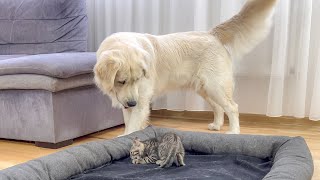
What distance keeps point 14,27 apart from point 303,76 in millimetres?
2546

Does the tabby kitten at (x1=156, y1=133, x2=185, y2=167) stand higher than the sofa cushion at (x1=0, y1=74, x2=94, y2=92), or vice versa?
the sofa cushion at (x1=0, y1=74, x2=94, y2=92)

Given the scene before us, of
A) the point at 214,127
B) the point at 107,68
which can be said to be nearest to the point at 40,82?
the point at 107,68

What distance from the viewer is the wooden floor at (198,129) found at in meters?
2.69

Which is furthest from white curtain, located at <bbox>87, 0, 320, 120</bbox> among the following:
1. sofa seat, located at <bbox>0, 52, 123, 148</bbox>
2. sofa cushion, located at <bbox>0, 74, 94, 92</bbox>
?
sofa cushion, located at <bbox>0, 74, 94, 92</bbox>

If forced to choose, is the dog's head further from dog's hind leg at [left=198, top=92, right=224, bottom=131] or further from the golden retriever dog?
dog's hind leg at [left=198, top=92, right=224, bottom=131]

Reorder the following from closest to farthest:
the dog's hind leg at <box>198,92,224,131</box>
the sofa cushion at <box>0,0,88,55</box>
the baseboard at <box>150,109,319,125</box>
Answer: the dog's hind leg at <box>198,92,224,131</box>
the baseboard at <box>150,109,319,125</box>
the sofa cushion at <box>0,0,88,55</box>

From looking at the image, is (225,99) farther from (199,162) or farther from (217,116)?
(199,162)

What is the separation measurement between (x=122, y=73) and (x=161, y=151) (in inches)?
22.3

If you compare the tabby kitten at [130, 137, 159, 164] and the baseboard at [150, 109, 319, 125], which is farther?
the baseboard at [150, 109, 319, 125]

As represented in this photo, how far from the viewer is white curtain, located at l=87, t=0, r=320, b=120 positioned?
3.13m

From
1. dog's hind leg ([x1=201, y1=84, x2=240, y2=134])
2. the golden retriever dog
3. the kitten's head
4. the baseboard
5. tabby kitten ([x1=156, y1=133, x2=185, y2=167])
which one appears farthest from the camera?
the baseboard

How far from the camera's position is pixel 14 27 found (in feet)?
12.3

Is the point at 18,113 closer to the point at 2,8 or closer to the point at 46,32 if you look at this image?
the point at 46,32

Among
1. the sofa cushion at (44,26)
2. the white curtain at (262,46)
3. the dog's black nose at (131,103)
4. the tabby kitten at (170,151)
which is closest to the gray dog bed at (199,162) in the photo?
the tabby kitten at (170,151)
